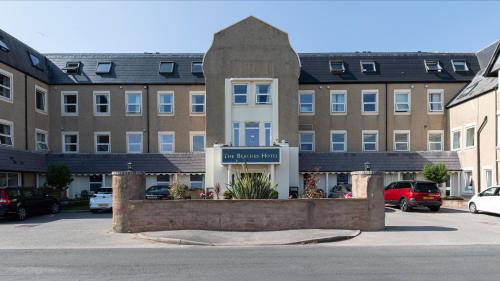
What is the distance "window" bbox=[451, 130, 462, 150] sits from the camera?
28.5m

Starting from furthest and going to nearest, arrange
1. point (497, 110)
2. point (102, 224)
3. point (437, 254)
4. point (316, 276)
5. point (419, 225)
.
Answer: point (497, 110), point (102, 224), point (419, 225), point (437, 254), point (316, 276)

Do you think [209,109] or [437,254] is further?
[209,109]

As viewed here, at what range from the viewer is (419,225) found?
15.8 m

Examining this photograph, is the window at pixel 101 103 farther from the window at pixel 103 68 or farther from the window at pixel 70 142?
the window at pixel 70 142

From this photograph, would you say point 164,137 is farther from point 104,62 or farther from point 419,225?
point 419,225

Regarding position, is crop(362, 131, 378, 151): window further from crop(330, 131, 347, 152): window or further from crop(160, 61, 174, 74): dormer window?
crop(160, 61, 174, 74): dormer window

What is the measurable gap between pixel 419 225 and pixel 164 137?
19880 millimetres

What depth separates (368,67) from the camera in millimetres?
31141

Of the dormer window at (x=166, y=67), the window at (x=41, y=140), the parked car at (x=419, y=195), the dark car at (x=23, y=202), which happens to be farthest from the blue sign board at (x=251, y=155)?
the window at (x=41, y=140)

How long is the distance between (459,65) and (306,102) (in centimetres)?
1263

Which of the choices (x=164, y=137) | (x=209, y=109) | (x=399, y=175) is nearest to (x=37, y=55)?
(x=164, y=137)

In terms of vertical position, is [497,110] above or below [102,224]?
above

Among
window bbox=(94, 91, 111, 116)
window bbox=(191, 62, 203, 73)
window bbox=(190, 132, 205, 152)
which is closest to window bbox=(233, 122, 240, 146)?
window bbox=(190, 132, 205, 152)

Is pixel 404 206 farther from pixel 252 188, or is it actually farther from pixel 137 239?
pixel 137 239
